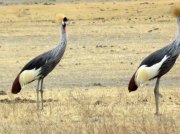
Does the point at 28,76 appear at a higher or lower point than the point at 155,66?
lower

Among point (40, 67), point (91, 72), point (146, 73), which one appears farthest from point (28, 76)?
point (91, 72)

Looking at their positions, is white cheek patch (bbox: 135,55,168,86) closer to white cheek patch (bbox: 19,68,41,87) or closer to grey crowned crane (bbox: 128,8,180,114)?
grey crowned crane (bbox: 128,8,180,114)

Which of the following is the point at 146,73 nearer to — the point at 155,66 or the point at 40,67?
the point at 155,66

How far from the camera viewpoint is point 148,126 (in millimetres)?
9891

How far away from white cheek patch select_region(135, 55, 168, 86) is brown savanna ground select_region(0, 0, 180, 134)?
475 millimetres

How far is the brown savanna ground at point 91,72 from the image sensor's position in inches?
428

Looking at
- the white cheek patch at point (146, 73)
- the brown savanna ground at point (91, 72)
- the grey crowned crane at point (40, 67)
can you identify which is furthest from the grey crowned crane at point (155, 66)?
the grey crowned crane at point (40, 67)

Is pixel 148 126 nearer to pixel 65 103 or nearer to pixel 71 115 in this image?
pixel 71 115

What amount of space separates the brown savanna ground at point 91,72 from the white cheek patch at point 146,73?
475 millimetres

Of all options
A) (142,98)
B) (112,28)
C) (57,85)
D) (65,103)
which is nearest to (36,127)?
(65,103)

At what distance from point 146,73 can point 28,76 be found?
214 cm

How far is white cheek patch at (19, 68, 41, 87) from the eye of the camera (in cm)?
1293

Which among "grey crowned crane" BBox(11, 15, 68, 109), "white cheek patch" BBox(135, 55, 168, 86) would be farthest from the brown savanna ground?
"white cheek patch" BBox(135, 55, 168, 86)

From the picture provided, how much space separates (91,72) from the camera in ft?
61.2
